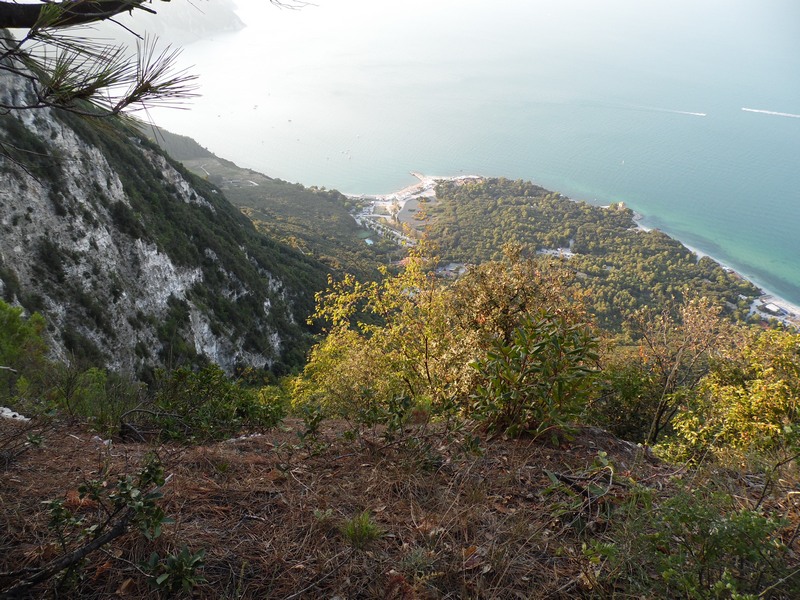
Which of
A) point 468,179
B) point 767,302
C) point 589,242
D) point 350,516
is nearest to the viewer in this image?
point 350,516

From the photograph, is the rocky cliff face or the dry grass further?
the rocky cliff face

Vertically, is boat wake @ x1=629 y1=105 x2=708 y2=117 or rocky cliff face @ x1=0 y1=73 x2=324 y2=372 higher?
boat wake @ x1=629 y1=105 x2=708 y2=117

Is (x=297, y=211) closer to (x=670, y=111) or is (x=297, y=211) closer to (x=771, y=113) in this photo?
(x=670, y=111)

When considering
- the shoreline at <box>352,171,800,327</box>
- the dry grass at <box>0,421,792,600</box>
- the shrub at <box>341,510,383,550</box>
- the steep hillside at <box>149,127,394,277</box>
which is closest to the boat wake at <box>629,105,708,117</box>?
the shoreline at <box>352,171,800,327</box>

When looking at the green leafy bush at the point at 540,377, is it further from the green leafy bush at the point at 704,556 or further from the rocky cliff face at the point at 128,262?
the rocky cliff face at the point at 128,262

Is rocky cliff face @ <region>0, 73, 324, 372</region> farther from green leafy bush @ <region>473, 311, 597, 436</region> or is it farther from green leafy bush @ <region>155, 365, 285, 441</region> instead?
green leafy bush @ <region>473, 311, 597, 436</region>

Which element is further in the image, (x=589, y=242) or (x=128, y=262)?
(x=589, y=242)

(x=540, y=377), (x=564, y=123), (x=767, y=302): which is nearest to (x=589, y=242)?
(x=767, y=302)

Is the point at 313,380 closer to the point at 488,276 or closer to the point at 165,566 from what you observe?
the point at 488,276
